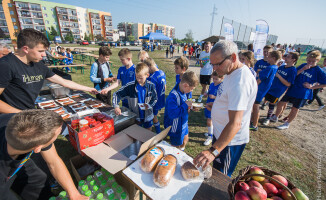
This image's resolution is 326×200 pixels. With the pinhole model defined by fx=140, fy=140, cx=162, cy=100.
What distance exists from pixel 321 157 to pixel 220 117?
3699 millimetres

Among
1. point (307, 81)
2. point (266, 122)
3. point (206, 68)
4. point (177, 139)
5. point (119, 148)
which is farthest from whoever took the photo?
point (206, 68)

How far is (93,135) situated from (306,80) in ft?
17.9

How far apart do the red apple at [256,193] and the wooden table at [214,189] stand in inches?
11.3

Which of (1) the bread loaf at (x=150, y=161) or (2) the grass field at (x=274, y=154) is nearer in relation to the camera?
(1) the bread loaf at (x=150, y=161)

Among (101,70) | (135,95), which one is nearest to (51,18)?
(101,70)

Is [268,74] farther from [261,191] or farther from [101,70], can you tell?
[101,70]

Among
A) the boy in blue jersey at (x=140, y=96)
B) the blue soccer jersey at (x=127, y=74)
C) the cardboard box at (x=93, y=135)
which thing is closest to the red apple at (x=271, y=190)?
the cardboard box at (x=93, y=135)

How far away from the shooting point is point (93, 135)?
1878 mm

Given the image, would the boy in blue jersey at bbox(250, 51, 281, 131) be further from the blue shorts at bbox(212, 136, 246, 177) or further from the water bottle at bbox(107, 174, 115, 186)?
the water bottle at bbox(107, 174, 115, 186)

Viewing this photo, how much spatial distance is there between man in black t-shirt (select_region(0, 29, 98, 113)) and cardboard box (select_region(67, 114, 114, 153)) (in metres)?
0.98

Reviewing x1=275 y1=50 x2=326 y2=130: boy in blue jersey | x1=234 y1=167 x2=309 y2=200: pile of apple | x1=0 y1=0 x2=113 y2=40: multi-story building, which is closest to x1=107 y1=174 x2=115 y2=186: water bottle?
x1=234 y1=167 x2=309 y2=200: pile of apple

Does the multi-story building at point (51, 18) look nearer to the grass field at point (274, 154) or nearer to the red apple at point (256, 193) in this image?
the grass field at point (274, 154)

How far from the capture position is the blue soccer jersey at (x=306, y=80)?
3.81 meters

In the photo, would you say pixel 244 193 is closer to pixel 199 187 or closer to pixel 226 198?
pixel 226 198
